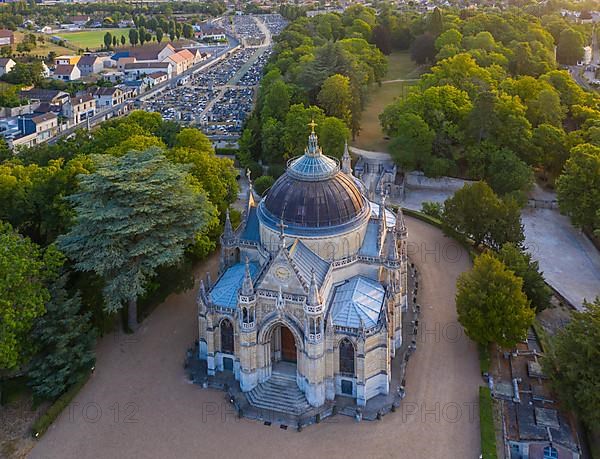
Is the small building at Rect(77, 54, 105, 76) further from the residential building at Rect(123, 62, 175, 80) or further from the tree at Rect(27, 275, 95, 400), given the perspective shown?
the tree at Rect(27, 275, 95, 400)

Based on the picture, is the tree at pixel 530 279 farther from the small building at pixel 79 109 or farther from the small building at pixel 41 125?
the small building at pixel 79 109

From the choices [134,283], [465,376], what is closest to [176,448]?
[134,283]

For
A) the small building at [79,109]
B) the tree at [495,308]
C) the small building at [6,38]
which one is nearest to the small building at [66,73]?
the small building at [79,109]

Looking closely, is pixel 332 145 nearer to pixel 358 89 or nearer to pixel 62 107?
pixel 358 89

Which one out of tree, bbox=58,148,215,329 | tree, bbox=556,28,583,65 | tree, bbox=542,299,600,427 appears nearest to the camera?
tree, bbox=542,299,600,427

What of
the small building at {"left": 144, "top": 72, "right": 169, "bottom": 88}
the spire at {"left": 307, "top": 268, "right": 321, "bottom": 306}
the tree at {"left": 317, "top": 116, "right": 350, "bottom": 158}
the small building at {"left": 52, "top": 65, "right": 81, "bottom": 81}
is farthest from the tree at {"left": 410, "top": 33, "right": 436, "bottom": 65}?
the spire at {"left": 307, "top": 268, "right": 321, "bottom": 306}

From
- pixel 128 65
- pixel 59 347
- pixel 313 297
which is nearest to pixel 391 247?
pixel 313 297

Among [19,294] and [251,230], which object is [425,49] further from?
[19,294]
